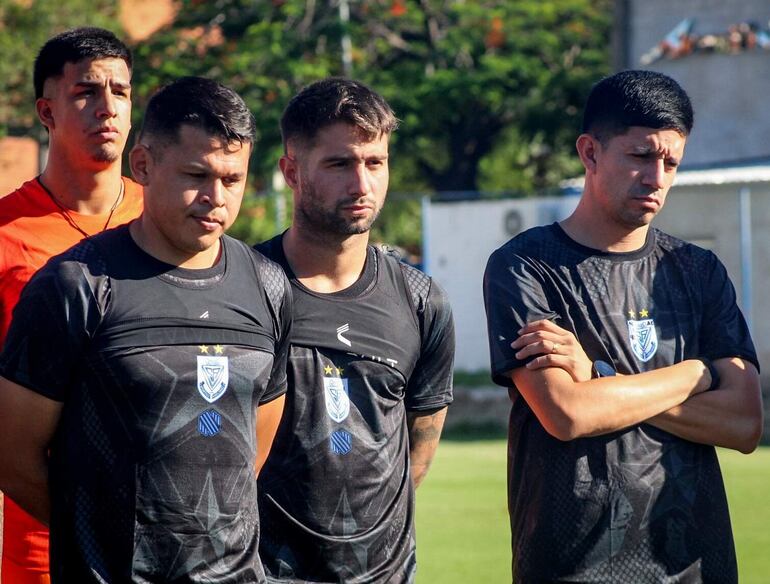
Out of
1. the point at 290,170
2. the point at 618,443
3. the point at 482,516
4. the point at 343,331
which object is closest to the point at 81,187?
the point at 290,170

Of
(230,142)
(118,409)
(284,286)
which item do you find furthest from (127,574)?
(230,142)

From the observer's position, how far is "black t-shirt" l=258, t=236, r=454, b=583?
12.4 feet

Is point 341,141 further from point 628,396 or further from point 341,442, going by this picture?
point 628,396

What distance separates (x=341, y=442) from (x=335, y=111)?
39.3 inches

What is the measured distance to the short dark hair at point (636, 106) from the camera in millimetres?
4004

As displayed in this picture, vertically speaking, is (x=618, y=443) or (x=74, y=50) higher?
(x=74, y=50)

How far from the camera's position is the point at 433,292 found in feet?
13.6

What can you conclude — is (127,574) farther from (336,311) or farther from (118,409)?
(336,311)

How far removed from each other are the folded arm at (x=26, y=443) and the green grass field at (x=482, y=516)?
483 centimetres

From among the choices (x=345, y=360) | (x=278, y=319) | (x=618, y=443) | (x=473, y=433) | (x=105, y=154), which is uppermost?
(x=105, y=154)

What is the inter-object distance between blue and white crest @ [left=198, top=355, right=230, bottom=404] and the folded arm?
361 mm

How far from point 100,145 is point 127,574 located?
1.58m

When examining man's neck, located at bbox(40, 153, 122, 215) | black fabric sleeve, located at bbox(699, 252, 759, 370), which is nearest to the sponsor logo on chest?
man's neck, located at bbox(40, 153, 122, 215)

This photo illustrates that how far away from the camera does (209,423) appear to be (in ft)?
10.8
